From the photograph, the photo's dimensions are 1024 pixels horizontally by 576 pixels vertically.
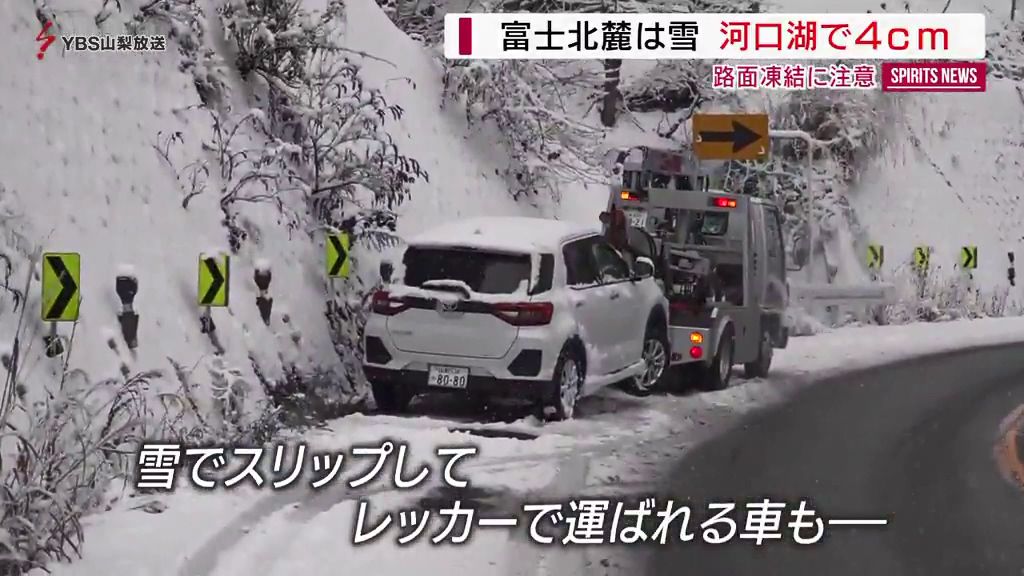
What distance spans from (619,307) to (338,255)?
2895mm

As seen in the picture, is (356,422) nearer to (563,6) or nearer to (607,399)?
(607,399)

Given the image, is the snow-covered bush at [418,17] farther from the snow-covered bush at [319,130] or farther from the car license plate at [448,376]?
the car license plate at [448,376]

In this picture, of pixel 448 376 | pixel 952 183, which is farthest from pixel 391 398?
pixel 952 183

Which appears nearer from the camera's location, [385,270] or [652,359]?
[652,359]

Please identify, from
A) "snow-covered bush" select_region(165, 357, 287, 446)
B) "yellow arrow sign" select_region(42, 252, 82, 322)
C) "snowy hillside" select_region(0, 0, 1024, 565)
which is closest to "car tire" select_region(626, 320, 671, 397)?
"snowy hillside" select_region(0, 0, 1024, 565)

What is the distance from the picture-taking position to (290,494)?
8516 mm

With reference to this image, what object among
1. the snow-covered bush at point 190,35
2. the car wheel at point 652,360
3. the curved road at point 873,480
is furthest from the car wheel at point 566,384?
the snow-covered bush at point 190,35

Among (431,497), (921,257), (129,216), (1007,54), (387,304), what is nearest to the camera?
(431,497)

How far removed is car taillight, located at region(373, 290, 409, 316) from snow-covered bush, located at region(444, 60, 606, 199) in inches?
336

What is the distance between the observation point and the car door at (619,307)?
12758 millimetres

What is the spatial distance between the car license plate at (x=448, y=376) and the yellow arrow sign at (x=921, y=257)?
19683 millimetres

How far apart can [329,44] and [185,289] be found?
4.93m

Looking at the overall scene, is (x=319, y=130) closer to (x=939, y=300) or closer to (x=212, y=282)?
(x=212, y=282)

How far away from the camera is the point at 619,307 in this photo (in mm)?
12953
